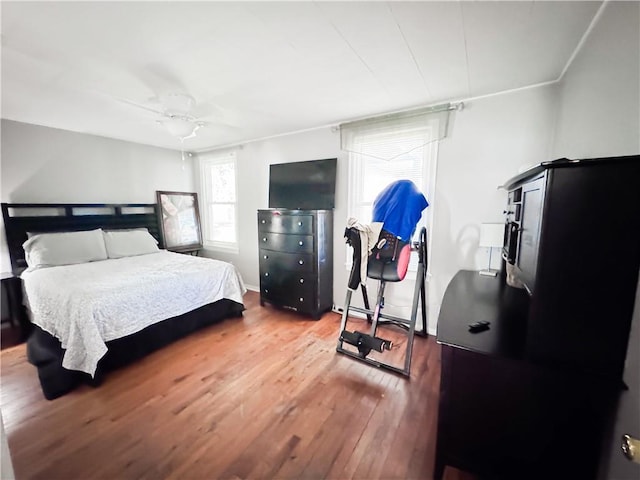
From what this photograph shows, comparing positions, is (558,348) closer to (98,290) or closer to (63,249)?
(98,290)

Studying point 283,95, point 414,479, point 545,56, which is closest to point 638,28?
point 545,56

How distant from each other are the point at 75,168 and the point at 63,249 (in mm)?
1156

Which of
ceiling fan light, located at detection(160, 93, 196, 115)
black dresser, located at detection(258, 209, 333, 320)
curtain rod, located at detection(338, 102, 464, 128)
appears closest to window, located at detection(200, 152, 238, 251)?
black dresser, located at detection(258, 209, 333, 320)

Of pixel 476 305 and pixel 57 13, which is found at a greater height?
pixel 57 13

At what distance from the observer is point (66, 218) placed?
3309 millimetres

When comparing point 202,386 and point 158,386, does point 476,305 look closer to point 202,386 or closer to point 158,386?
point 202,386

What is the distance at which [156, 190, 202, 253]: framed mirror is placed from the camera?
14.1ft

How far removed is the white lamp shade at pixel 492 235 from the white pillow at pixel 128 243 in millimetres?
4120

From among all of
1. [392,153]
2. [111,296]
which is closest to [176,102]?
[111,296]

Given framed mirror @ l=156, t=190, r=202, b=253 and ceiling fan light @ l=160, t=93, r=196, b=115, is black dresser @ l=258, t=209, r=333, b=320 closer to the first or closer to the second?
ceiling fan light @ l=160, t=93, r=196, b=115

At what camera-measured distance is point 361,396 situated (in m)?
1.90

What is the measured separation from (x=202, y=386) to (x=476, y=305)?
2041 millimetres

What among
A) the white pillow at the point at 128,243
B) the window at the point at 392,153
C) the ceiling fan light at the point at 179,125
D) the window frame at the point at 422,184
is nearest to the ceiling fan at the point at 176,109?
the ceiling fan light at the point at 179,125

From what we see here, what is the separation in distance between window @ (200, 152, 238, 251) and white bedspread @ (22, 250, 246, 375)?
4.71 feet
